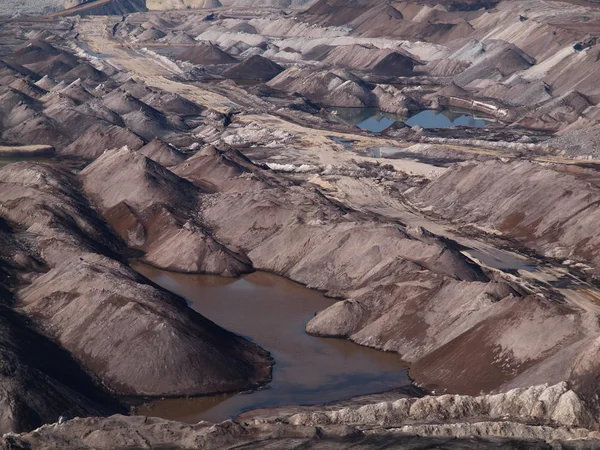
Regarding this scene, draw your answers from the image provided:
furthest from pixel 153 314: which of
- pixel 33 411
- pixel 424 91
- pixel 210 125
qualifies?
pixel 424 91

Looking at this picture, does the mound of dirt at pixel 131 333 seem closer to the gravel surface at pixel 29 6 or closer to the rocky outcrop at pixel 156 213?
the rocky outcrop at pixel 156 213

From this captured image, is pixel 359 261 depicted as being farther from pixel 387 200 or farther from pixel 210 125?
pixel 210 125

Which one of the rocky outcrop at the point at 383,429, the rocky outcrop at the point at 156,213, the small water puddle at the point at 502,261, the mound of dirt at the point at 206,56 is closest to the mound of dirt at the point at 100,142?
the rocky outcrop at the point at 156,213

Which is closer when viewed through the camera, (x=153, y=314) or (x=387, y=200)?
(x=153, y=314)

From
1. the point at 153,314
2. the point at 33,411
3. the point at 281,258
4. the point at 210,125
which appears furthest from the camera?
the point at 210,125

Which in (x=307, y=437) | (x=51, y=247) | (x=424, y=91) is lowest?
(x=424, y=91)

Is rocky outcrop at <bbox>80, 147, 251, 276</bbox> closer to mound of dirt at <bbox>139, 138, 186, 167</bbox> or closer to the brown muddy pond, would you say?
the brown muddy pond

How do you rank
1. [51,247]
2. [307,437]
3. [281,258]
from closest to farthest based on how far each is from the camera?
[307,437], [51,247], [281,258]
